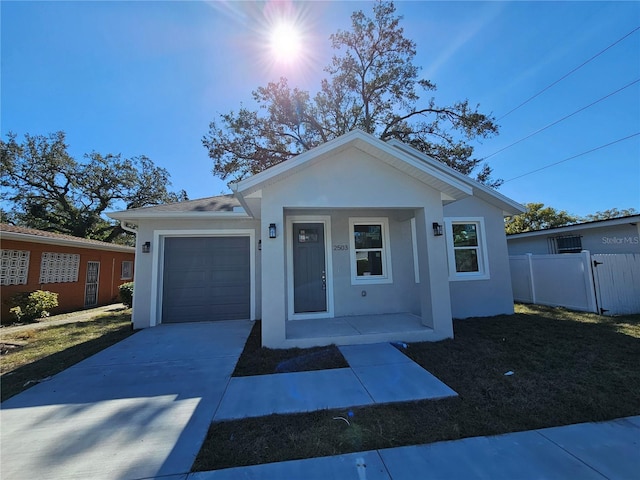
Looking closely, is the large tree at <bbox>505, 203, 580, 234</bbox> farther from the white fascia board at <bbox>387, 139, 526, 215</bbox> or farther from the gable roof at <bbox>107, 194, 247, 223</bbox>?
the gable roof at <bbox>107, 194, 247, 223</bbox>

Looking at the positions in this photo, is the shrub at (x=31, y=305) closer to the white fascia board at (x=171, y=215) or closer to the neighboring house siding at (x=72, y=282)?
the neighboring house siding at (x=72, y=282)

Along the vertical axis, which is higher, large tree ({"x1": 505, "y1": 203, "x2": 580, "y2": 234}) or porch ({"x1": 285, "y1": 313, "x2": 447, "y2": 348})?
large tree ({"x1": 505, "y1": 203, "x2": 580, "y2": 234})

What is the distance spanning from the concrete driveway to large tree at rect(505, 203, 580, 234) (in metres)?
29.6

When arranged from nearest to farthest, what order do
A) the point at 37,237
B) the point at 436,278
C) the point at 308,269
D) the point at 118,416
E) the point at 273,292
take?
1. the point at 118,416
2. the point at 273,292
3. the point at 436,278
4. the point at 308,269
5. the point at 37,237

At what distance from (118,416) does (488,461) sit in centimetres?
376

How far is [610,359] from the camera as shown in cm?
457

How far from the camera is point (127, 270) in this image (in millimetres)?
15914

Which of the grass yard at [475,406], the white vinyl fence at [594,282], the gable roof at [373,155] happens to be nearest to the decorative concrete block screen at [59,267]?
the gable roof at [373,155]

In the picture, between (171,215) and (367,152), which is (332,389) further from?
(171,215)

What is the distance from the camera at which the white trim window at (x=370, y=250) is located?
24.9ft

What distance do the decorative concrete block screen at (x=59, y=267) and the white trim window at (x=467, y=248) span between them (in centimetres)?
1427

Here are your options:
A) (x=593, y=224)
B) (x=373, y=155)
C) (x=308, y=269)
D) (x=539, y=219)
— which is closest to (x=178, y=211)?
(x=308, y=269)

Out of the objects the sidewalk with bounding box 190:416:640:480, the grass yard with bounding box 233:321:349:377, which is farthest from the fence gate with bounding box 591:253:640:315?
the grass yard with bounding box 233:321:349:377

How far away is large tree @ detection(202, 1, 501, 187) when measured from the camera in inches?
559
